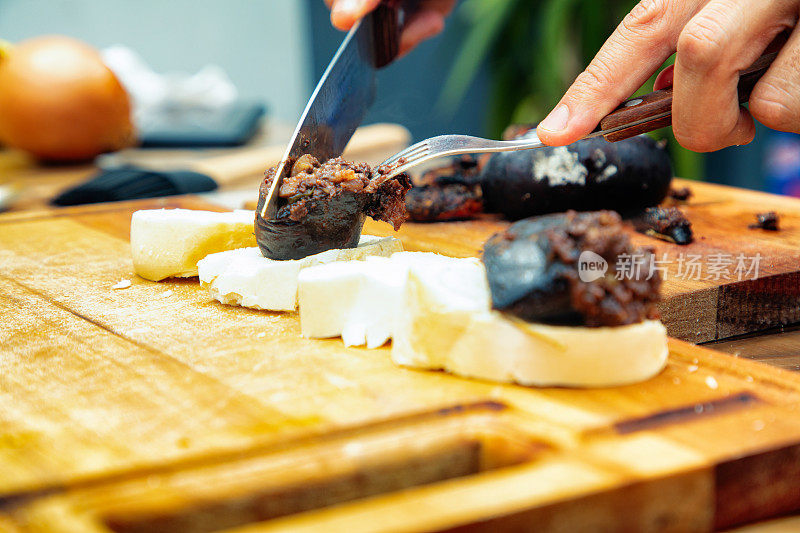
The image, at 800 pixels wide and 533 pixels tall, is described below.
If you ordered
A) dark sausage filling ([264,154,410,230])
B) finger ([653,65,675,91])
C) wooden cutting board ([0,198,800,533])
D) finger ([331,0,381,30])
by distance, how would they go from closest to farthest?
wooden cutting board ([0,198,800,533]) < dark sausage filling ([264,154,410,230]) < finger ([653,65,675,91]) < finger ([331,0,381,30])

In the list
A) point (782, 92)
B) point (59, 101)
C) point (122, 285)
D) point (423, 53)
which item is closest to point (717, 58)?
point (782, 92)

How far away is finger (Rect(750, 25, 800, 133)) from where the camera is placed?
71.3 inches

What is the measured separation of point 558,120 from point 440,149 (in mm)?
282

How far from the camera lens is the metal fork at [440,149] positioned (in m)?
1.96

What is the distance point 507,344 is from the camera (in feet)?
4.55

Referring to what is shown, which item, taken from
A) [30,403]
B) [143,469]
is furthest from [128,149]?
[143,469]

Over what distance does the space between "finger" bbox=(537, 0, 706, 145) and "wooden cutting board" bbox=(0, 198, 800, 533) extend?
62 cm

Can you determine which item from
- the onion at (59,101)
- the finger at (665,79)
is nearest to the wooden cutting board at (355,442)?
the finger at (665,79)

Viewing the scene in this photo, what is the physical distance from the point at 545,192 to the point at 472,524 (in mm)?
1666

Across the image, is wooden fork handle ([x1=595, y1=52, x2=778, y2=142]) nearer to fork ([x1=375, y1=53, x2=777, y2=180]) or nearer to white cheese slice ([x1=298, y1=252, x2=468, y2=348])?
fork ([x1=375, y1=53, x2=777, y2=180])

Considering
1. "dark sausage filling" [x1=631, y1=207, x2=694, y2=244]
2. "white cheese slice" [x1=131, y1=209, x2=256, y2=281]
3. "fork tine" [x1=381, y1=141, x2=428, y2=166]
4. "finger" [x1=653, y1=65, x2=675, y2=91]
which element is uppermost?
"finger" [x1=653, y1=65, x2=675, y2=91]

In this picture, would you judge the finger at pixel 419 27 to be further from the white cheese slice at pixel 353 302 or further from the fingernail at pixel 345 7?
the white cheese slice at pixel 353 302

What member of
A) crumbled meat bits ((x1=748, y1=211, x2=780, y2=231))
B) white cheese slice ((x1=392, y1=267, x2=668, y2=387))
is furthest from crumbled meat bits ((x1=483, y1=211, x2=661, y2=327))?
crumbled meat bits ((x1=748, y1=211, x2=780, y2=231))

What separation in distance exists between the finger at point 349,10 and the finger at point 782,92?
46.5 inches
